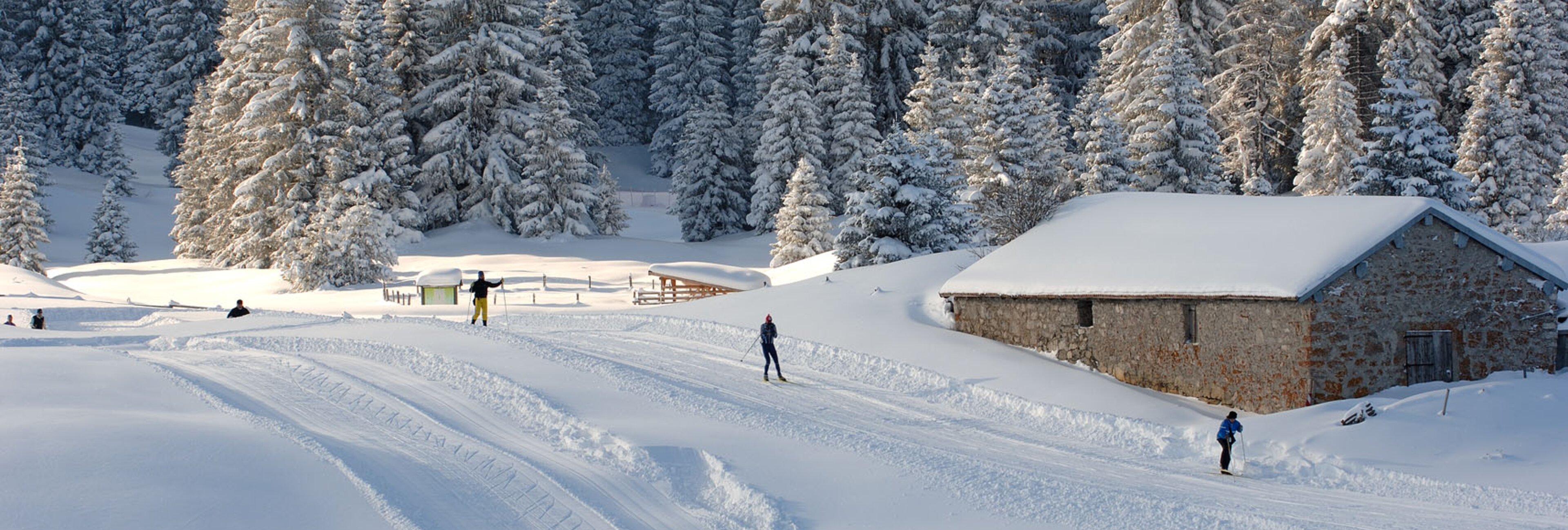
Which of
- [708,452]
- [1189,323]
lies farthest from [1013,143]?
[708,452]

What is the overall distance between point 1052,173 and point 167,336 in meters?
29.4

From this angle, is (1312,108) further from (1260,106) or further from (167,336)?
(167,336)

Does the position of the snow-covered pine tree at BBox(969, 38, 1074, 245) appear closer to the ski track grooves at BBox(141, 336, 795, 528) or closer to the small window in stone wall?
the small window in stone wall

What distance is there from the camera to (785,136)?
57.1m

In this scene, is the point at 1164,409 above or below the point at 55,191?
below

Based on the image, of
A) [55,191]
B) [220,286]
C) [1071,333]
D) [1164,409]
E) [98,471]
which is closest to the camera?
[98,471]

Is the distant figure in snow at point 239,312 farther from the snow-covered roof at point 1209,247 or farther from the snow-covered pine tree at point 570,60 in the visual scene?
the snow-covered pine tree at point 570,60

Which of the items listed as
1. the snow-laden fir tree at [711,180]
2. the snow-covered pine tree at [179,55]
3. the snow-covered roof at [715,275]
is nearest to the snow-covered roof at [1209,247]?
the snow-covered roof at [715,275]

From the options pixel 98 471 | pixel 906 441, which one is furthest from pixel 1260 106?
pixel 98 471

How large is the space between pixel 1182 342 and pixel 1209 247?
2.31 metres

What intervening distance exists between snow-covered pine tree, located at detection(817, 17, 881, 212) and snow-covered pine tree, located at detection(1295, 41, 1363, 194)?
1987 cm

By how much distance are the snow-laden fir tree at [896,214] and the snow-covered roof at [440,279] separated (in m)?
11.9

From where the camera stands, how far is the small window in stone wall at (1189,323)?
68.6ft

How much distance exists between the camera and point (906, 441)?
54.1ft
